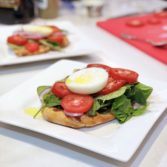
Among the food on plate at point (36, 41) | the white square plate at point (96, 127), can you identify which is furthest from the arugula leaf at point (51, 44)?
the white square plate at point (96, 127)

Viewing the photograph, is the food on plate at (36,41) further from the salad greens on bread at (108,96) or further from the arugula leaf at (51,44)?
the salad greens on bread at (108,96)

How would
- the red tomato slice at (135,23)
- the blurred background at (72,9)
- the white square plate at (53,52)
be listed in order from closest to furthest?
the white square plate at (53,52) < the red tomato slice at (135,23) < the blurred background at (72,9)

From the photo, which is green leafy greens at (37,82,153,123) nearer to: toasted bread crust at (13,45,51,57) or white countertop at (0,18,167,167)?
white countertop at (0,18,167,167)

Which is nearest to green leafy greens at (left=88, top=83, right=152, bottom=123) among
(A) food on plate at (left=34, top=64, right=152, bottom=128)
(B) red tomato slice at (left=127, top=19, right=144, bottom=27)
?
(A) food on plate at (left=34, top=64, right=152, bottom=128)

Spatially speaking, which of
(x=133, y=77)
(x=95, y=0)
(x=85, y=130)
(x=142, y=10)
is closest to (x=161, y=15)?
(x=142, y=10)

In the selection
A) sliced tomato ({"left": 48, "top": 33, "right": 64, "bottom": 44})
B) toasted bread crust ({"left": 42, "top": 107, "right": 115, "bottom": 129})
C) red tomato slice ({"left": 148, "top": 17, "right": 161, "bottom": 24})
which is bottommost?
toasted bread crust ({"left": 42, "top": 107, "right": 115, "bottom": 129})

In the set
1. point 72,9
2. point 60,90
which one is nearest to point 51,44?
point 60,90

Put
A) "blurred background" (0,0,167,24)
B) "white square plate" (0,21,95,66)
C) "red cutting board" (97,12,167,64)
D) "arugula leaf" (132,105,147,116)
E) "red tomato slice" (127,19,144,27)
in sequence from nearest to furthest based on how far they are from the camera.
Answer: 1. "arugula leaf" (132,105,147,116)
2. "white square plate" (0,21,95,66)
3. "red cutting board" (97,12,167,64)
4. "red tomato slice" (127,19,144,27)
5. "blurred background" (0,0,167,24)

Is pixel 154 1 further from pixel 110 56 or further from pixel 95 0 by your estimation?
pixel 110 56
